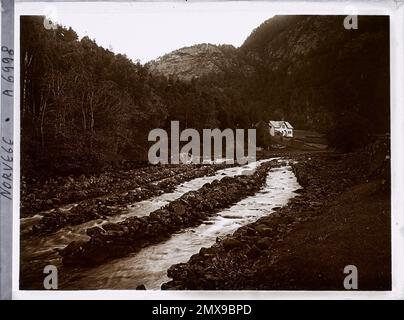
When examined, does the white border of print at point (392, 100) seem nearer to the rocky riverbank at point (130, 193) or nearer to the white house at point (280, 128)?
the rocky riverbank at point (130, 193)

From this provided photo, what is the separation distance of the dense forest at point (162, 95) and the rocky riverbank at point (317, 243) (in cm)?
42

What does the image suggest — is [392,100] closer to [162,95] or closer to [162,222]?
[162,95]

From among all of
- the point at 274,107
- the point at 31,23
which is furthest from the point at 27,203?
the point at 274,107

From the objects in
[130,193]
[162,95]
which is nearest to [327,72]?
[162,95]

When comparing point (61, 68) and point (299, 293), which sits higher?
point (61, 68)

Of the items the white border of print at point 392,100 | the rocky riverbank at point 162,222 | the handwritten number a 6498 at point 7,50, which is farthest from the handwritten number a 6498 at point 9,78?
the rocky riverbank at point 162,222

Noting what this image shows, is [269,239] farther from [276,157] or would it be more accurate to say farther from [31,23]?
[31,23]

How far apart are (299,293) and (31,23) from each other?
3.33 m

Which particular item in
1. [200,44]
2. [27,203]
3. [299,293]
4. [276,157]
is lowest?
[299,293]

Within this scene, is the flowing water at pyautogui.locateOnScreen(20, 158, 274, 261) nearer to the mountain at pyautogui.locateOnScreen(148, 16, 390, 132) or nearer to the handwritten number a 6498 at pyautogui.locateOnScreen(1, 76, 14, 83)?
Result: the mountain at pyautogui.locateOnScreen(148, 16, 390, 132)

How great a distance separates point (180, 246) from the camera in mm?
3109

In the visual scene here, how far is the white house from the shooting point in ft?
10.6

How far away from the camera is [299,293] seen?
304 centimetres

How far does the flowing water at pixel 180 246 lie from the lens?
301 centimetres
